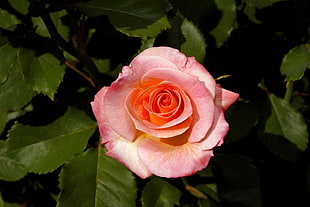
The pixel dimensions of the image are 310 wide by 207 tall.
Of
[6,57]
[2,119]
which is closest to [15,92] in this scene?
[2,119]


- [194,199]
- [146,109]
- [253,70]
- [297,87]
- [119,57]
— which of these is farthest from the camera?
[297,87]

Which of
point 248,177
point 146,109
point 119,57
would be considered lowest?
point 248,177

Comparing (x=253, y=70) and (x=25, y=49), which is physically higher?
(x=25, y=49)

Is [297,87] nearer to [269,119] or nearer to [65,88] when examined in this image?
[269,119]

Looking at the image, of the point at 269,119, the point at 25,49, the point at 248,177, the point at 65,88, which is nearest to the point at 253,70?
the point at 269,119

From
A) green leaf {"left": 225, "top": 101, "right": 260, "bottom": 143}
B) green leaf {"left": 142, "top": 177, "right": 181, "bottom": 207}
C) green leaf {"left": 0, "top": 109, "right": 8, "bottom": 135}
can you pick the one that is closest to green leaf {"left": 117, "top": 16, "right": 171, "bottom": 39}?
green leaf {"left": 225, "top": 101, "right": 260, "bottom": 143}
